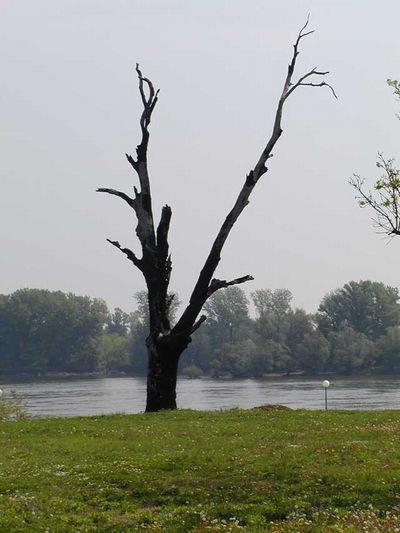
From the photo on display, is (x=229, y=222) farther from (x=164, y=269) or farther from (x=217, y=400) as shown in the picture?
(x=217, y=400)

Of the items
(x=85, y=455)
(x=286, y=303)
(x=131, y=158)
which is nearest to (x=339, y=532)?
(x=85, y=455)

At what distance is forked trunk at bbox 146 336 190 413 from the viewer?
84.7ft

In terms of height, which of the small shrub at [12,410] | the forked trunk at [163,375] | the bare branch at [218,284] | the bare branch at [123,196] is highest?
the bare branch at [123,196]

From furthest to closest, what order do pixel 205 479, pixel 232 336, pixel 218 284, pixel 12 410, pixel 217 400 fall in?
pixel 232 336, pixel 217 400, pixel 12 410, pixel 218 284, pixel 205 479

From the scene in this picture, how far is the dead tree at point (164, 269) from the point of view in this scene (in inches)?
1008

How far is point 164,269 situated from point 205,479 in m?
13.7

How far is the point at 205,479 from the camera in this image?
1338cm

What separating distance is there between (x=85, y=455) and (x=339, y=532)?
25.2 ft

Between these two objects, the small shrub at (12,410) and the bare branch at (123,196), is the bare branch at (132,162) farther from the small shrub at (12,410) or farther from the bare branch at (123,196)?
the small shrub at (12,410)

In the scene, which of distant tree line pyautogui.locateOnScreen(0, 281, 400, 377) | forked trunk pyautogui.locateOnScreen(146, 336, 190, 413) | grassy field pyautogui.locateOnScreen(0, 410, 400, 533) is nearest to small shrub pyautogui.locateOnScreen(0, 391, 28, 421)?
forked trunk pyautogui.locateOnScreen(146, 336, 190, 413)

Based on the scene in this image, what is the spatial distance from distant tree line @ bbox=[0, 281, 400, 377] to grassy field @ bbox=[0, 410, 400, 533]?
91741 mm

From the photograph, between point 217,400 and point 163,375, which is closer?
point 163,375

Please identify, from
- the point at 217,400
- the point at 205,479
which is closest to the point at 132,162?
the point at 205,479

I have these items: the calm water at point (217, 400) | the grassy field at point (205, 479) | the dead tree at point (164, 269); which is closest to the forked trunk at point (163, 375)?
the dead tree at point (164, 269)
